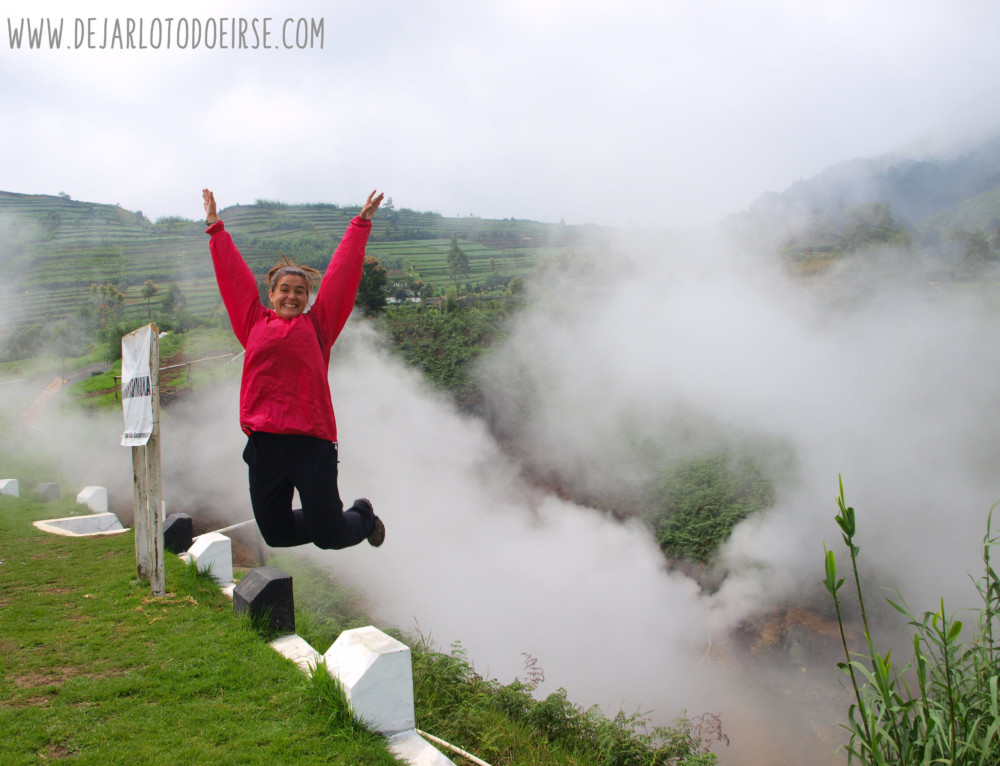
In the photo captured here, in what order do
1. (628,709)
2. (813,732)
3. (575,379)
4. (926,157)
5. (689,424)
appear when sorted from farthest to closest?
(926,157) < (575,379) < (689,424) < (628,709) < (813,732)

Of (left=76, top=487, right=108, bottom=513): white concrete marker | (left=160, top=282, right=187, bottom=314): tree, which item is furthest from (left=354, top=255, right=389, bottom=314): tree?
(left=160, top=282, right=187, bottom=314): tree

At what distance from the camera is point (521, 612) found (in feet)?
26.3

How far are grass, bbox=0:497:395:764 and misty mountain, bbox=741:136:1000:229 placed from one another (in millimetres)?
15142

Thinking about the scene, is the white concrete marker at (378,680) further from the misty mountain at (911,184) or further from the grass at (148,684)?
the misty mountain at (911,184)

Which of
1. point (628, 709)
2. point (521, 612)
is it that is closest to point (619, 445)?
point (521, 612)

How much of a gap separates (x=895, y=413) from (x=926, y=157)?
45.2ft

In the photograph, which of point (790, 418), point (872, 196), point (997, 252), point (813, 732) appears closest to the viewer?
point (813, 732)

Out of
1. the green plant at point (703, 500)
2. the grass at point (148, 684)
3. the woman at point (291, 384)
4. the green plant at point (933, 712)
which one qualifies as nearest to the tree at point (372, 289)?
the green plant at point (703, 500)

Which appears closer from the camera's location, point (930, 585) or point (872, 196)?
A: point (930, 585)

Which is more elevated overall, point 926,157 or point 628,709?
point 926,157

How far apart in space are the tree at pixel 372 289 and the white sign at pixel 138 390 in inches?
413

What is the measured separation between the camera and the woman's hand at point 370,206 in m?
2.71

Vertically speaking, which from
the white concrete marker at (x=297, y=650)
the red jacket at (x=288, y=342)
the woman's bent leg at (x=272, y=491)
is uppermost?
the red jacket at (x=288, y=342)

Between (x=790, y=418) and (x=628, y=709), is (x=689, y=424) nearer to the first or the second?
(x=790, y=418)
